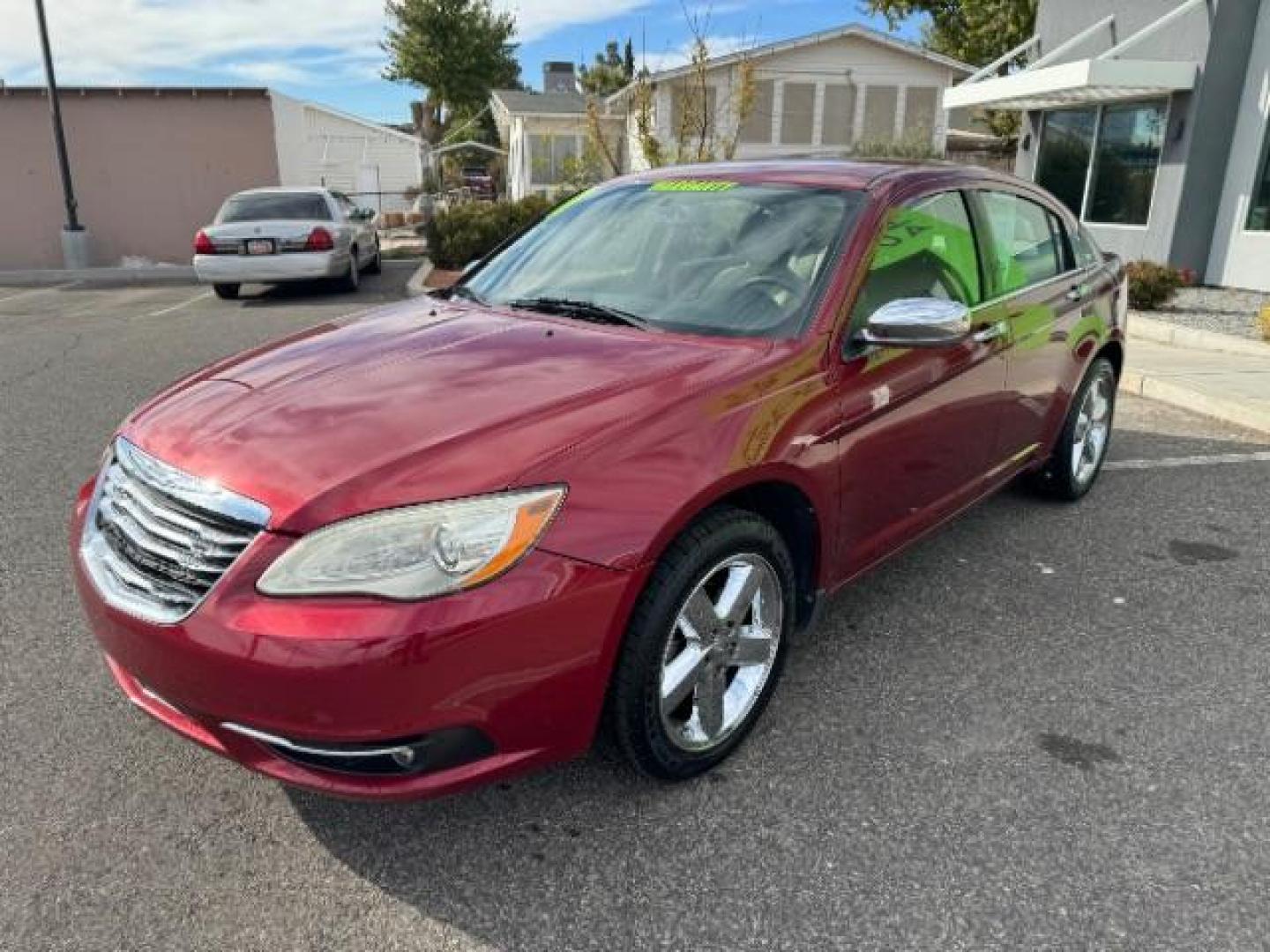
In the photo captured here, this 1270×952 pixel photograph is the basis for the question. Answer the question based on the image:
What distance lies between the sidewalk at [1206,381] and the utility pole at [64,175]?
63.2 feet

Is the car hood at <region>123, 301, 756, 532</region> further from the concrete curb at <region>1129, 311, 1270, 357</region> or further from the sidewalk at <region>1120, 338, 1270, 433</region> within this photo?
the concrete curb at <region>1129, 311, 1270, 357</region>

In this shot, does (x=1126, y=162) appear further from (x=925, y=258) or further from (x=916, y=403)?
(x=916, y=403)

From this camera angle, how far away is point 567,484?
2.17m

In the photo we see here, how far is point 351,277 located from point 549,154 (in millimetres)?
19210

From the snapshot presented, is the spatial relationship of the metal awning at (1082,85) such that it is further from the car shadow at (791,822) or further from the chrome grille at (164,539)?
the chrome grille at (164,539)

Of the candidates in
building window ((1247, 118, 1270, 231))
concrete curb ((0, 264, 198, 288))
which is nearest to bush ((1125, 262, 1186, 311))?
building window ((1247, 118, 1270, 231))

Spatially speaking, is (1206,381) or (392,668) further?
(1206,381)

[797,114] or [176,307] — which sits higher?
[797,114]

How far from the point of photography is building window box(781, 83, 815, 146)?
94.1ft

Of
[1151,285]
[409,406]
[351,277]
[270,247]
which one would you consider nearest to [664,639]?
[409,406]

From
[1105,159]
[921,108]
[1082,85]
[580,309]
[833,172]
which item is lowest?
[580,309]

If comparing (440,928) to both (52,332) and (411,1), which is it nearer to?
(52,332)

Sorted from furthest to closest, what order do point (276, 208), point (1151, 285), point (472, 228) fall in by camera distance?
1. point (472, 228)
2. point (276, 208)
3. point (1151, 285)

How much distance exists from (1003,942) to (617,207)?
9.20 feet
